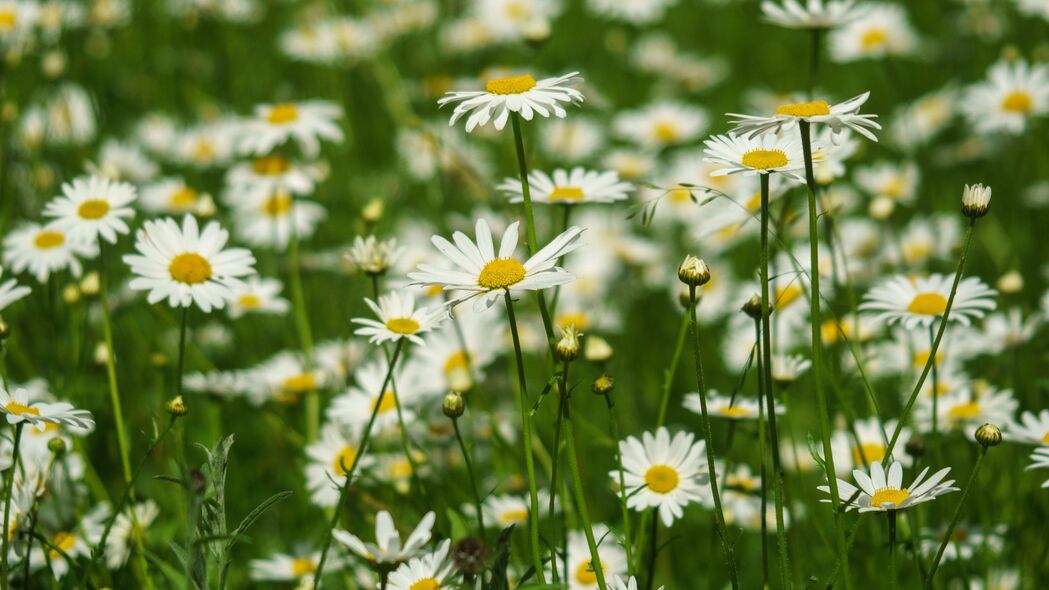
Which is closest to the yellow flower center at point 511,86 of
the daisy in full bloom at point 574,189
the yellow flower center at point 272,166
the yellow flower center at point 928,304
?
the daisy in full bloom at point 574,189

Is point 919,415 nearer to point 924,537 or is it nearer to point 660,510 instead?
point 924,537

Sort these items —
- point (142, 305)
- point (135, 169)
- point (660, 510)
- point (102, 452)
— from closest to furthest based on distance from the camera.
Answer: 1. point (660, 510)
2. point (102, 452)
3. point (142, 305)
4. point (135, 169)

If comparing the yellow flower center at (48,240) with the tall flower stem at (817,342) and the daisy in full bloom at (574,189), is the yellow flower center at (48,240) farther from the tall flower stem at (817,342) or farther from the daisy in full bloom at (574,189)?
the tall flower stem at (817,342)

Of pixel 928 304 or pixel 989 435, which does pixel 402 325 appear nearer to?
pixel 989 435

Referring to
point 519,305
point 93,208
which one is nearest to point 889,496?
point 93,208

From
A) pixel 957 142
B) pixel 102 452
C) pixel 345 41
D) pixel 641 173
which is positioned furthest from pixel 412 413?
pixel 957 142

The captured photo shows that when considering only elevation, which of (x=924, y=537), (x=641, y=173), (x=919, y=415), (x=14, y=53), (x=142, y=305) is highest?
(x=14, y=53)
